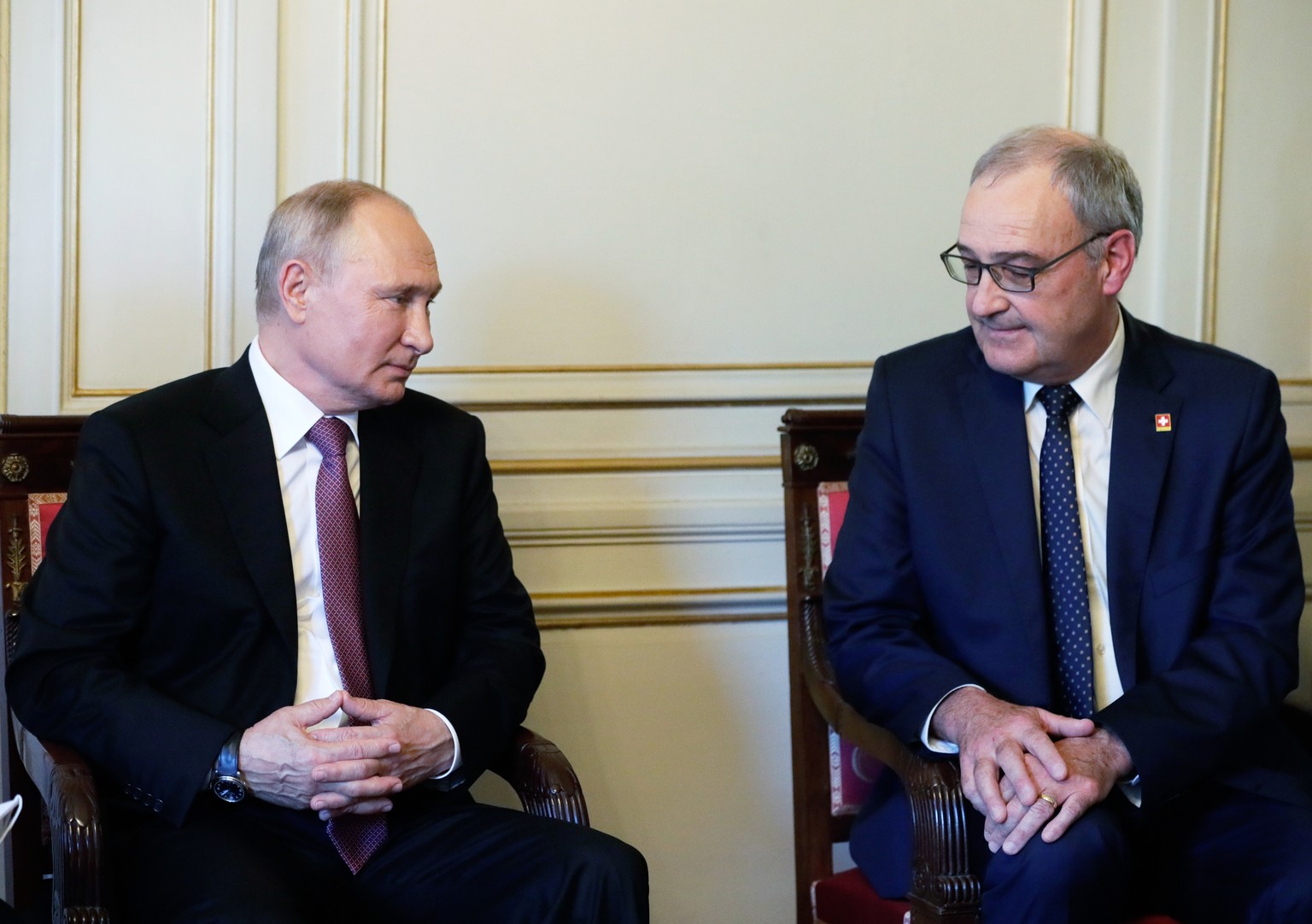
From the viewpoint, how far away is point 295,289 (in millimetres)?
2262

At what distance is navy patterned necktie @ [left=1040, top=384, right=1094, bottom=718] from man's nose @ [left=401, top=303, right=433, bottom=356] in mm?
1054

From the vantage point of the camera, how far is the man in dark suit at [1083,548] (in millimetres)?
2102

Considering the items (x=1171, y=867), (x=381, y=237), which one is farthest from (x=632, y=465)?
(x=1171, y=867)

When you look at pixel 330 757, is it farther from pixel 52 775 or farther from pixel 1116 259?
pixel 1116 259

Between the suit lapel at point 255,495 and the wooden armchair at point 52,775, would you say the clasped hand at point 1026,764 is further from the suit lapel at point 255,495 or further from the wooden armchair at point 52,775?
the suit lapel at point 255,495

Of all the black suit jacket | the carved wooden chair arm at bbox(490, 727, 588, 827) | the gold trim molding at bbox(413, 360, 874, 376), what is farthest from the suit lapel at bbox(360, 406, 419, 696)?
the gold trim molding at bbox(413, 360, 874, 376)

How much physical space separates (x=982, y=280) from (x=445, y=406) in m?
0.97

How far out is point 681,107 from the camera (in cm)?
290

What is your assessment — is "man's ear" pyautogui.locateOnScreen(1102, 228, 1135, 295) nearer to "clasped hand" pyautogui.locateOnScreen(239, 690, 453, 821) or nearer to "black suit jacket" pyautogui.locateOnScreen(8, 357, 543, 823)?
"black suit jacket" pyautogui.locateOnScreen(8, 357, 543, 823)

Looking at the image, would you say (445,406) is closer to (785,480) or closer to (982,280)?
(785,480)

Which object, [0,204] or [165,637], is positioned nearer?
[165,637]

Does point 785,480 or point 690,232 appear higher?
point 690,232

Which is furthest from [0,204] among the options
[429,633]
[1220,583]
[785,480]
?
[1220,583]

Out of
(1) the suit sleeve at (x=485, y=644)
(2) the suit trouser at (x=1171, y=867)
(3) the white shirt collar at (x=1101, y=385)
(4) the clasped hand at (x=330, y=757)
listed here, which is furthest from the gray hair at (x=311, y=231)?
(2) the suit trouser at (x=1171, y=867)
